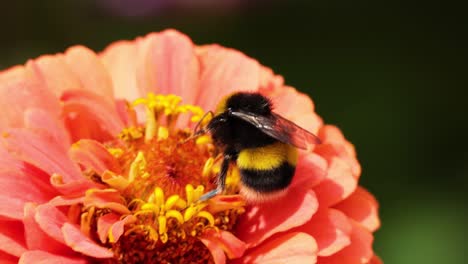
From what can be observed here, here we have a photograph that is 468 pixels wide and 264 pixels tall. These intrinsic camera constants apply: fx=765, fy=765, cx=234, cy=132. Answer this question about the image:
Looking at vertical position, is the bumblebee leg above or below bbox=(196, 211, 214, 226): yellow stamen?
above

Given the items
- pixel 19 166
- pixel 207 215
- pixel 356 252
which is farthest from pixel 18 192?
pixel 356 252

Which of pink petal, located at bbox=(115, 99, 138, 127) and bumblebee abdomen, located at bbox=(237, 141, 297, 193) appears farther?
pink petal, located at bbox=(115, 99, 138, 127)

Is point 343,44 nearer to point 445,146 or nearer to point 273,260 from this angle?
point 445,146

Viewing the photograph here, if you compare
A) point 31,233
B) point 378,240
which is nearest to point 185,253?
point 31,233

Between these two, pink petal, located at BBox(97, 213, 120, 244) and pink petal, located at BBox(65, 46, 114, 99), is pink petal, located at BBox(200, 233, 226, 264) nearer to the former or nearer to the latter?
pink petal, located at BBox(97, 213, 120, 244)

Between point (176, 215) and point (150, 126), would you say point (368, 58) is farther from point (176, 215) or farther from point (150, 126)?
point (176, 215)

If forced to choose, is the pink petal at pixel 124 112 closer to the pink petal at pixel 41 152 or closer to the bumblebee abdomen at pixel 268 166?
the pink petal at pixel 41 152

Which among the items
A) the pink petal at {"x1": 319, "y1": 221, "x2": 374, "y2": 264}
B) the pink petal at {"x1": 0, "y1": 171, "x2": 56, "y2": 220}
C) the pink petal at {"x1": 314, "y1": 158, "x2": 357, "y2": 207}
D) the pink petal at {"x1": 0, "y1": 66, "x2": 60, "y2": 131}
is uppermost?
the pink petal at {"x1": 0, "y1": 66, "x2": 60, "y2": 131}

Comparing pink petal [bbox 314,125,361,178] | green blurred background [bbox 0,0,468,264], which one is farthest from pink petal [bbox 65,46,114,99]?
green blurred background [bbox 0,0,468,264]
